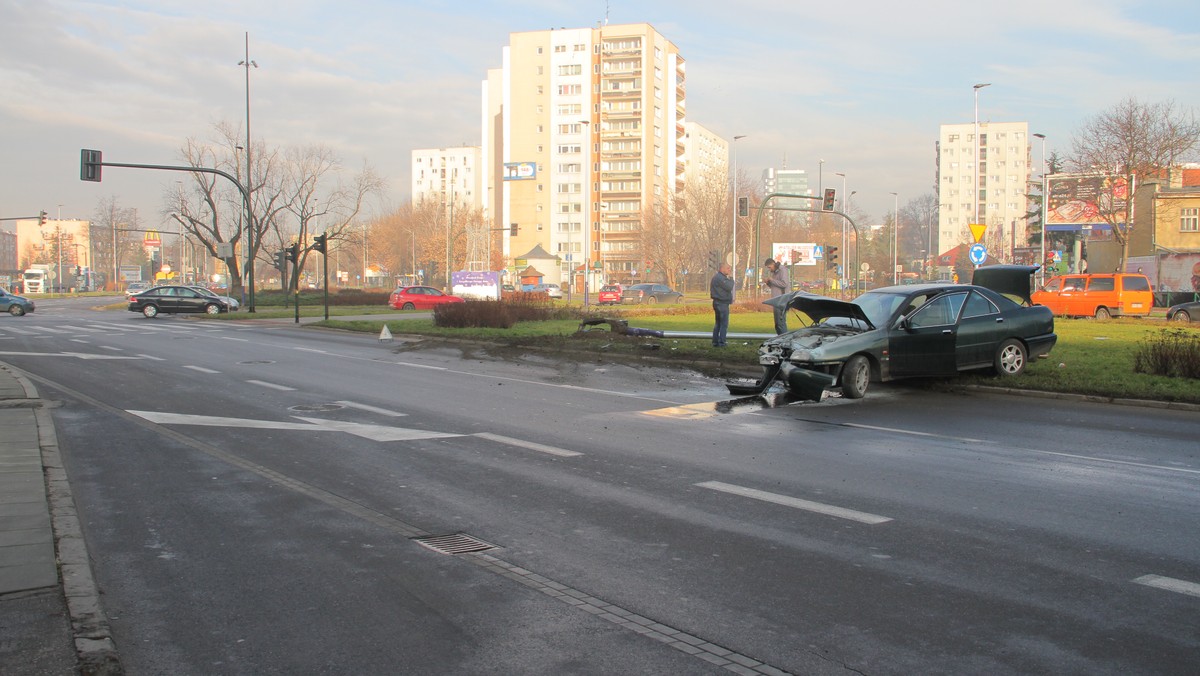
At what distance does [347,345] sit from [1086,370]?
17656mm

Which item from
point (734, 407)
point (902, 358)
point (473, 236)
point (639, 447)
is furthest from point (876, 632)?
point (473, 236)

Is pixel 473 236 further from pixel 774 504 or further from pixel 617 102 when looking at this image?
pixel 774 504

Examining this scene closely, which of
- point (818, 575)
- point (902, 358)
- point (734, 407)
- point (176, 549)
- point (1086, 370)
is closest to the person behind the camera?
point (818, 575)

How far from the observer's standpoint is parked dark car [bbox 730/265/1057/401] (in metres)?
12.9

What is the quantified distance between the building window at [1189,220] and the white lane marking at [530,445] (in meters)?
57.9

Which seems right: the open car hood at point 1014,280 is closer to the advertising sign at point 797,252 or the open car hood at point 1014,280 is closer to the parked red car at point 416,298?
the parked red car at point 416,298

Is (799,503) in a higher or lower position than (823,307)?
lower

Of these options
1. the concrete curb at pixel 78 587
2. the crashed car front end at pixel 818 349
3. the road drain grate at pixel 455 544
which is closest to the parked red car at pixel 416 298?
the crashed car front end at pixel 818 349

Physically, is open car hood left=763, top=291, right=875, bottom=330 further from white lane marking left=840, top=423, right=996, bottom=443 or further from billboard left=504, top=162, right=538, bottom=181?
billboard left=504, top=162, right=538, bottom=181

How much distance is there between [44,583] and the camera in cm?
474

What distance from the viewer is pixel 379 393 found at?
13758mm

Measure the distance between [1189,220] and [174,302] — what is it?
188ft

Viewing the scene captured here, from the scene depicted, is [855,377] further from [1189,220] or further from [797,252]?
[797,252]

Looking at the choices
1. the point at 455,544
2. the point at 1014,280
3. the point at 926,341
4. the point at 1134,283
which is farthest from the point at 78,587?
the point at 1134,283
